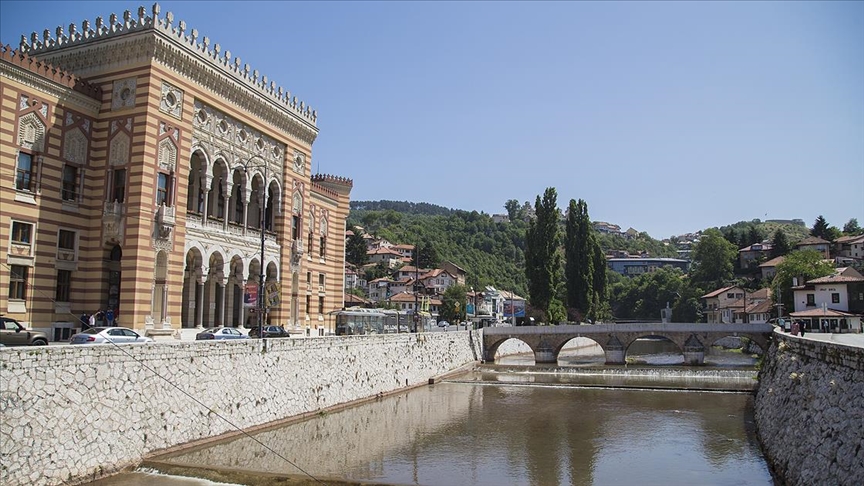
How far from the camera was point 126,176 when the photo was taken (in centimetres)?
3142

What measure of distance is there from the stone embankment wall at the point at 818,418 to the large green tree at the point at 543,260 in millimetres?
46805

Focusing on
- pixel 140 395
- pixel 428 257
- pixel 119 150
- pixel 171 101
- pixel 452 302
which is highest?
pixel 428 257

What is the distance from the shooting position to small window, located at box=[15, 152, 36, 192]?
2853cm

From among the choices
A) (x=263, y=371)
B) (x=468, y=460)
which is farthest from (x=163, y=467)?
(x=468, y=460)

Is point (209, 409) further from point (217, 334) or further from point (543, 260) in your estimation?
point (543, 260)

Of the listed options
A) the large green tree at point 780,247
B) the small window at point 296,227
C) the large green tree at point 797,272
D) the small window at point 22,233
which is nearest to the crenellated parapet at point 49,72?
the small window at point 22,233

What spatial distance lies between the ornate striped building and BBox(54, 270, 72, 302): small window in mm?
64

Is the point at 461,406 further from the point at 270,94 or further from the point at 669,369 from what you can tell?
the point at 669,369

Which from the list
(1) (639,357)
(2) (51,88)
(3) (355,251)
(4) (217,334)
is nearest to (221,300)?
(4) (217,334)

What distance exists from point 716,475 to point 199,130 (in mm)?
30467

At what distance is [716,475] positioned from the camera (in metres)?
22.3

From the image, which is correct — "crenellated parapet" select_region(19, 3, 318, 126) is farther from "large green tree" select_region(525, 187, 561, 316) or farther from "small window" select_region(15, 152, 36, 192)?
"large green tree" select_region(525, 187, 561, 316)

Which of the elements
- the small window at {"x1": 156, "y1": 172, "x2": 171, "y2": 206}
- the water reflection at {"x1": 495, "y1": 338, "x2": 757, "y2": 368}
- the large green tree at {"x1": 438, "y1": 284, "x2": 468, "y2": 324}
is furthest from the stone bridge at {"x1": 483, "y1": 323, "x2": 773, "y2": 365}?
the small window at {"x1": 156, "y1": 172, "x2": 171, "y2": 206}

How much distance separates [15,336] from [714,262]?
129 m
